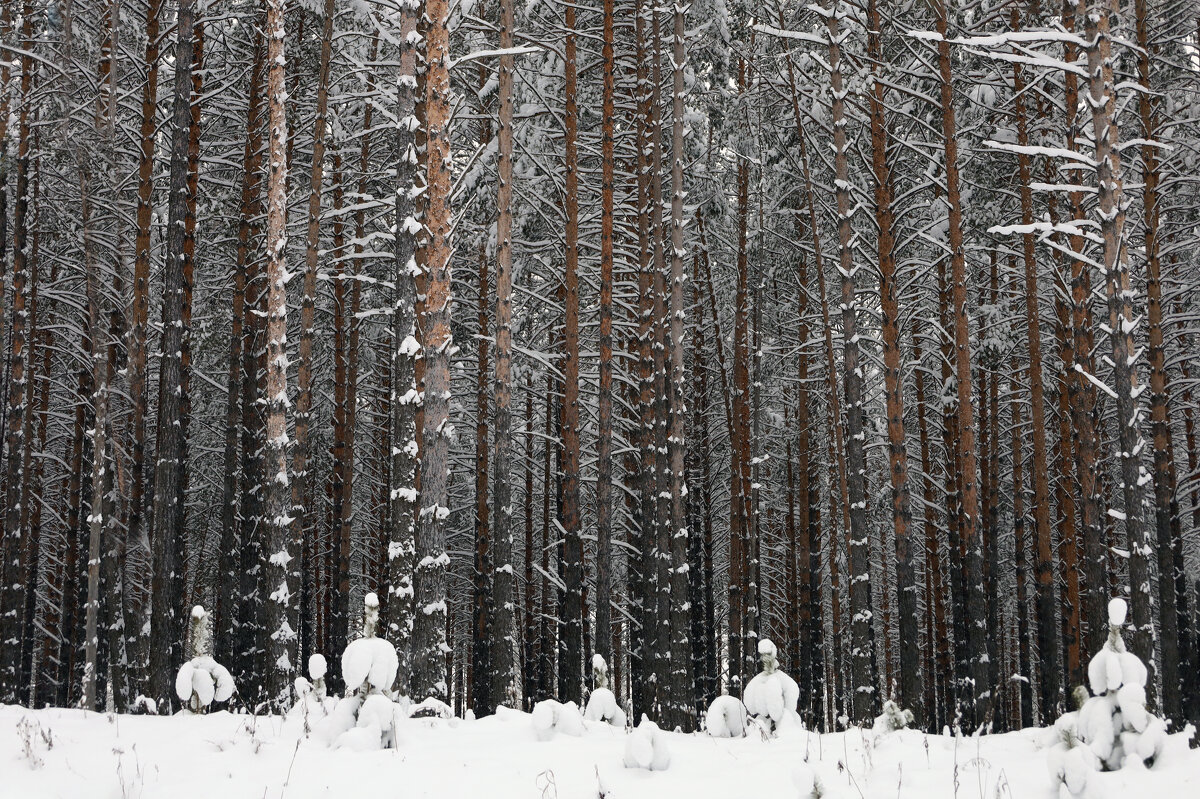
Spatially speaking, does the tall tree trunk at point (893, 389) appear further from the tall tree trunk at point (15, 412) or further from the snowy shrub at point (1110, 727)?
the tall tree trunk at point (15, 412)

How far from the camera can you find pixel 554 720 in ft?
23.5

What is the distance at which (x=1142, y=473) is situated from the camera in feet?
33.2

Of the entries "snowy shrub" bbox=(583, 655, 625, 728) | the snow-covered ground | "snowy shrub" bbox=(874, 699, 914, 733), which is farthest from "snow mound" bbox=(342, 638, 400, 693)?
"snowy shrub" bbox=(874, 699, 914, 733)

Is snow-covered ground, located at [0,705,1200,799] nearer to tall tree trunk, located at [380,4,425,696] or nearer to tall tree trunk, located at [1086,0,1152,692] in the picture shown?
tall tree trunk, located at [380,4,425,696]

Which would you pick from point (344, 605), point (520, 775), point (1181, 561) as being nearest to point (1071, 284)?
point (1181, 561)

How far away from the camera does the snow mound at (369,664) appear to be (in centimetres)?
623

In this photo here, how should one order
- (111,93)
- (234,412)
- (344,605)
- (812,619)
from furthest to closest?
(812,619)
(344,605)
(234,412)
(111,93)

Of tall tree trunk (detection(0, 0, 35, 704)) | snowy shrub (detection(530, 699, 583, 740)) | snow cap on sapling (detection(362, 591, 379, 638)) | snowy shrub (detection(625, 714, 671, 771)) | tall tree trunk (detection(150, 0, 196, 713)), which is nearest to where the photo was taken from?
snowy shrub (detection(625, 714, 671, 771))

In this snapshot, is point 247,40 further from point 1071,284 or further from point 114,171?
point 1071,284

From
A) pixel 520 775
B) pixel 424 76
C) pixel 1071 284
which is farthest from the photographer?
pixel 1071 284

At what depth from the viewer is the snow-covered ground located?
5332 mm

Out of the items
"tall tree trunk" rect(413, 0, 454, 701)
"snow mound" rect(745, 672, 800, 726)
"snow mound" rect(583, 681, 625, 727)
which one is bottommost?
"snow mound" rect(583, 681, 625, 727)

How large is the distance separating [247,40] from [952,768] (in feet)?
55.4

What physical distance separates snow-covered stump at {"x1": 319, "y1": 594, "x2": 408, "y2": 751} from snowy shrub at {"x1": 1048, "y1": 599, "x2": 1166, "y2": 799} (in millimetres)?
4312
